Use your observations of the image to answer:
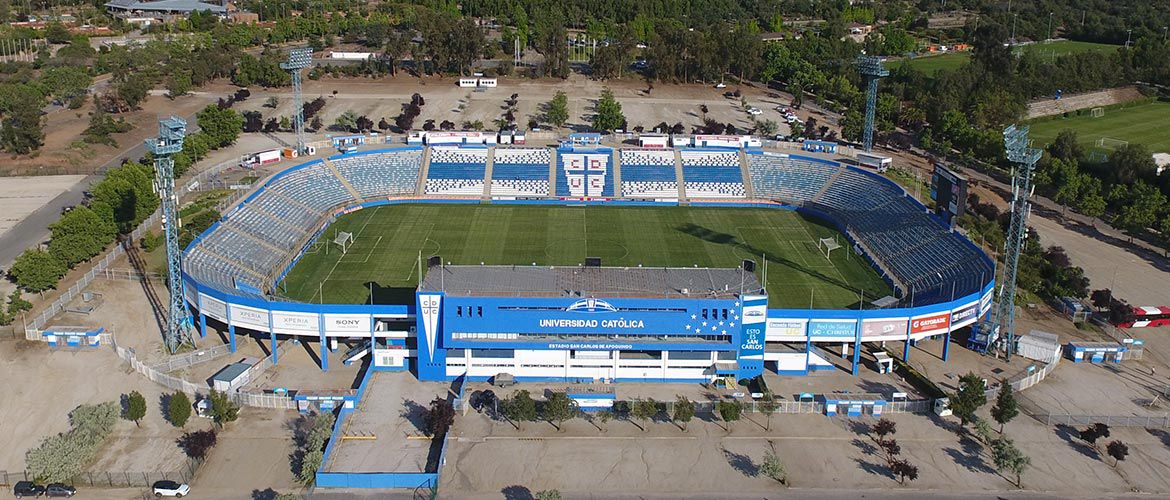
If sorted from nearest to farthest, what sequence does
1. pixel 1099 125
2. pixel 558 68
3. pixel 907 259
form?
pixel 907 259 → pixel 1099 125 → pixel 558 68

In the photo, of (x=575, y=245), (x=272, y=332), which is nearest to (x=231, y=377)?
(x=272, y=332)

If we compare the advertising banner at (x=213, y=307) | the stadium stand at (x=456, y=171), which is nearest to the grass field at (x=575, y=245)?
the stadium stand at (x=456, y=171)

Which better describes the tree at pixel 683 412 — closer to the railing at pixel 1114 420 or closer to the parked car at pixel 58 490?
the railing at pixel 1114 420

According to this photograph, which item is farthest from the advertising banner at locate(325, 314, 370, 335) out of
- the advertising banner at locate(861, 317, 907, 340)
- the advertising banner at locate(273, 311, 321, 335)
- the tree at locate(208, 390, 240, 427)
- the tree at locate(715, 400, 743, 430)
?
the advertising banner at locate(861, 317, 907, 340)

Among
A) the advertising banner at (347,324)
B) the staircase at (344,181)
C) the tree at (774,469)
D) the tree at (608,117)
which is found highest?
the tree at (608,117)

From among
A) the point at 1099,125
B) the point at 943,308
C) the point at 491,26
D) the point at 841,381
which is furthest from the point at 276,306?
the point at 491,26

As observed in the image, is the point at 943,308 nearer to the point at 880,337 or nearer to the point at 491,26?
the point at 880,337
